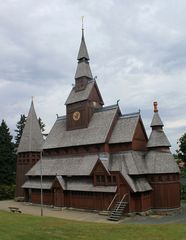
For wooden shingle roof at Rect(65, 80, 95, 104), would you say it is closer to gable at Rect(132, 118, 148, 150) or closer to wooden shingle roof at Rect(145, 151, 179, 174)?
gable at Rect(132, 118, 148, 150)

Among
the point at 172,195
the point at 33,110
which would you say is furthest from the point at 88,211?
the point at 33,110

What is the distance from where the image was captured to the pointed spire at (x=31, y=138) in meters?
54.1

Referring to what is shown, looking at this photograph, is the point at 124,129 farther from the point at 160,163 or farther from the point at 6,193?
the point at 6,193

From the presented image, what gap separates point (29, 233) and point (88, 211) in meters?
21.0

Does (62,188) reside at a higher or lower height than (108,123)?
lower

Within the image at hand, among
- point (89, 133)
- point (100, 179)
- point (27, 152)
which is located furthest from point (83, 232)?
point (27, 152)

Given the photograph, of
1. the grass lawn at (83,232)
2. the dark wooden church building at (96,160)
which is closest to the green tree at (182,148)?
the dark wooden church building at (96,160)

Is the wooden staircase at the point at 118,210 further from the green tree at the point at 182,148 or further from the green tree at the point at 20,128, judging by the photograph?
the green tree at the point at 20,128

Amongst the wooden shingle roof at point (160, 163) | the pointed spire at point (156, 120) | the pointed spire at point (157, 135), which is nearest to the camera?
the wooden shingle roof at point (160, 163)

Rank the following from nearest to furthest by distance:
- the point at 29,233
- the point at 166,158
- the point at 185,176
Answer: the point at 29,233 < the point at 166,158 < the point at 185,176

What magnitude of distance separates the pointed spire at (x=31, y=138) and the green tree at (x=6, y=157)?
1097cm

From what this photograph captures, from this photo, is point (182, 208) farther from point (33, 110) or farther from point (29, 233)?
point (33, 110)

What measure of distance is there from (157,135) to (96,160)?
8506 mm

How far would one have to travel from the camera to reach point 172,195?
37.3m
